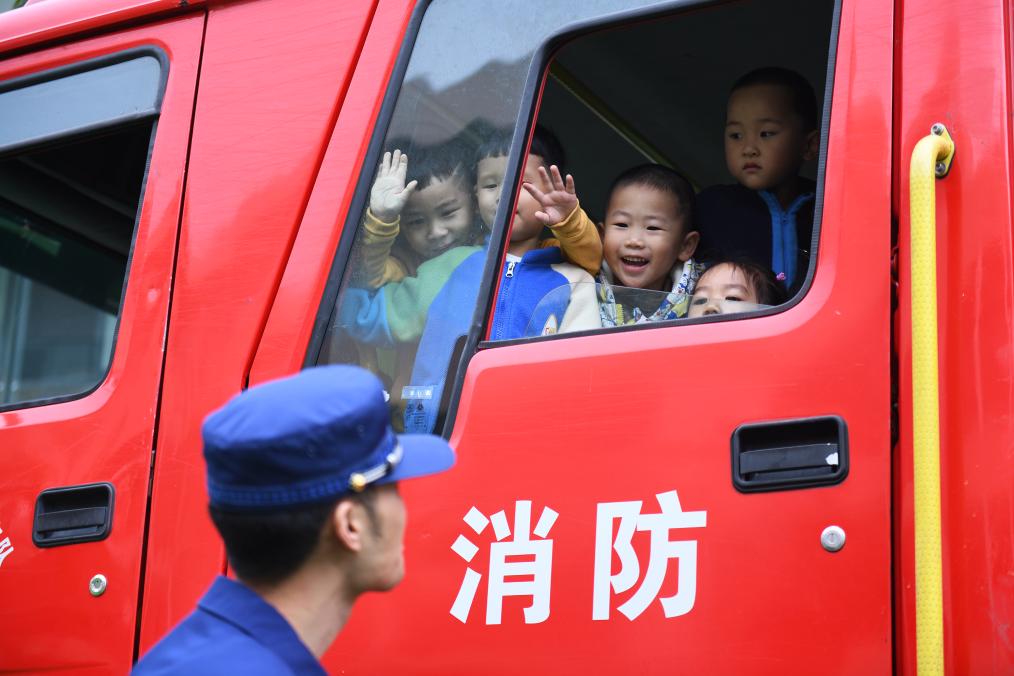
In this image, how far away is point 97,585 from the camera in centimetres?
231

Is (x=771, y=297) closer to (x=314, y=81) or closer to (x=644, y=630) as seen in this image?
(x=644, y=630)

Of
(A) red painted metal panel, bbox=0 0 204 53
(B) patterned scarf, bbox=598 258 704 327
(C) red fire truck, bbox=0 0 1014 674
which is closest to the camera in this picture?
(C) red fire truck, bbox=0 0 1014 674

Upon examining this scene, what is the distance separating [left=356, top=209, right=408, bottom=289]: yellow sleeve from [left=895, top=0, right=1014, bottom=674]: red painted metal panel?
2.99 ft

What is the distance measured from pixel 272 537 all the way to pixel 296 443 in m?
0.13

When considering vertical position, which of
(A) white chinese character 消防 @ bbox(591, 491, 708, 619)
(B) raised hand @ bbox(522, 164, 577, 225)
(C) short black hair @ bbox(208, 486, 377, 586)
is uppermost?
(B) raised hand @ bbox(522, 164, 577, 225)

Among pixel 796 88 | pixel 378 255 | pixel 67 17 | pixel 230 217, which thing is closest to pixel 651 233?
pixel 796 88

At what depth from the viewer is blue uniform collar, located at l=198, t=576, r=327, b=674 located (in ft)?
4.49

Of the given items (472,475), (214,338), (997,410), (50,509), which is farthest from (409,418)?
(997,410)

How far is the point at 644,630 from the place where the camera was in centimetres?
184

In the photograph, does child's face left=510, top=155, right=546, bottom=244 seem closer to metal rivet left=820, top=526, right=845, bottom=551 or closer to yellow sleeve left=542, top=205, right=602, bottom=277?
yellow sleeve left=542, top=205, right=602, bottom=277

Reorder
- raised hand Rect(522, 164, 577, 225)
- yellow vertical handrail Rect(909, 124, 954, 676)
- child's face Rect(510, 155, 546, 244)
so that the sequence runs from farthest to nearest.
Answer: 1. child's face Rect(510, 155, 546, 244)
2. raised hand Rect(522, 164, 577, 225)
3. yellow vertical handrail Rect(909, 124, 954, 676)

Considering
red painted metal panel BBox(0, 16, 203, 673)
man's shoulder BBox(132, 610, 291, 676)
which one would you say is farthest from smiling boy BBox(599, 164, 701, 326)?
man's shoulder BBox(132, 610, 291, 676)

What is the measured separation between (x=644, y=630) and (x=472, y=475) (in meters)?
0.37

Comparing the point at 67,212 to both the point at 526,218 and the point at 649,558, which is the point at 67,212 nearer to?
the point at 526,218
